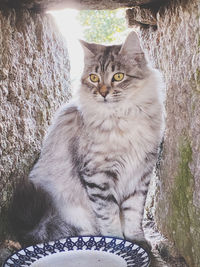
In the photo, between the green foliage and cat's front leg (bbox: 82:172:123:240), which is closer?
cat's front leg (bbox: 82:172:123:240)

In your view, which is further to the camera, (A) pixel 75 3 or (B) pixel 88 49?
(B) pixel 88 49

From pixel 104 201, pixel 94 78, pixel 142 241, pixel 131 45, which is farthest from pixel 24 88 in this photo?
pixel 142 241

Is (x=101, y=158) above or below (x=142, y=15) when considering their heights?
below

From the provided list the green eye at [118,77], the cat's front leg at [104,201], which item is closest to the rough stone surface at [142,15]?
the green eye at [118,77]

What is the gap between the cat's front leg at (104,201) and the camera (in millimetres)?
1600

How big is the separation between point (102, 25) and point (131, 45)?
1.25 metres

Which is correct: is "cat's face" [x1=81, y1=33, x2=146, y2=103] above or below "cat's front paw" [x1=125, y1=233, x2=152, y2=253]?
above

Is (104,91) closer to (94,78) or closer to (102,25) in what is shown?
(94,78)

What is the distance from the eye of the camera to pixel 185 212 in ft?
4.52

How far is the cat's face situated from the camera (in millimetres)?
1627

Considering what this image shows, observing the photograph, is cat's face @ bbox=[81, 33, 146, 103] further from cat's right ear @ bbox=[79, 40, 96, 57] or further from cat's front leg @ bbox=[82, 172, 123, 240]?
cat's front leg @ bbox=[82, 172, 123, 240]

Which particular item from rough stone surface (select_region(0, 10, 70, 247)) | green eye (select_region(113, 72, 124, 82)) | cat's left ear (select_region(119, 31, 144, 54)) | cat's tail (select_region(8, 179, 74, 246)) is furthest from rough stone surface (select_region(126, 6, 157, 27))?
cat's tail (select_region(8, 179, 74, 246))

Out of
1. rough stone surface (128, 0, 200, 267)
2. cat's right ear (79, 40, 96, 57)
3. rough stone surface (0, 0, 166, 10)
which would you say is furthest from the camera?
cat's right ear (79, 40, 96, 57)

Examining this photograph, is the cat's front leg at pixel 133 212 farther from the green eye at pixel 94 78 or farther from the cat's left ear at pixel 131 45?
the cat's left ear at pixel 131 45
